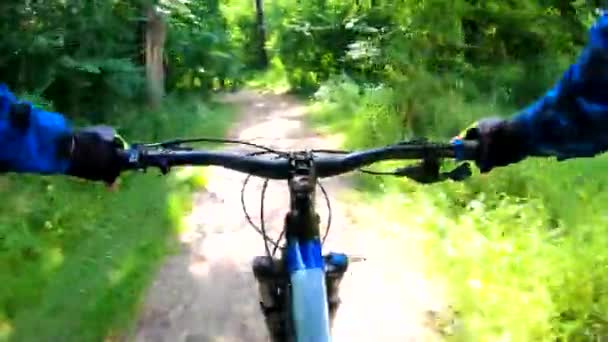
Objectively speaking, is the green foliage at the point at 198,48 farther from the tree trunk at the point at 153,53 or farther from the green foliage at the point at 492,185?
the green foliage at the point at 492,185

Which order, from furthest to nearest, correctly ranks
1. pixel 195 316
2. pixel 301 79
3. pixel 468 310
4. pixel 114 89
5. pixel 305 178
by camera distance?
pixel 301 79 < pixel 114 89 < pixel 195 316 < pixel 468 310 < pixel 305 178

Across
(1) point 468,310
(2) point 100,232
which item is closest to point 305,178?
(1) point 468,310

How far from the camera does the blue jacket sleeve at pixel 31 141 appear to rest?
94.9 inches

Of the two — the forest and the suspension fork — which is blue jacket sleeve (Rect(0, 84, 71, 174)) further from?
the forest

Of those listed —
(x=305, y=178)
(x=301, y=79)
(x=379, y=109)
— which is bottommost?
(x=305, y=178)

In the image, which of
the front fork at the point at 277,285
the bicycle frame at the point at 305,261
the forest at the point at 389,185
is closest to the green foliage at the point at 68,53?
the forest at the point at 389,185

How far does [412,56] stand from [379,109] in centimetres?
154

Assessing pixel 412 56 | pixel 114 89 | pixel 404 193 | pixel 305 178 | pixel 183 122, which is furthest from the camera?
pixel 183 122

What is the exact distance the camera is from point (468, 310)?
204 inches

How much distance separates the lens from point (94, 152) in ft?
8.21

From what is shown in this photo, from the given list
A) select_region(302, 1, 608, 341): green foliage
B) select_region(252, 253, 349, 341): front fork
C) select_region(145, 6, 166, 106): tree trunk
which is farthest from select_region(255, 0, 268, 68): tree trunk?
select_region(252, 253, 349, 341): front fork

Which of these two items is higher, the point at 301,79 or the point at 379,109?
the point at 301,79

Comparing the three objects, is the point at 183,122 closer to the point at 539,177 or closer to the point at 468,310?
the point at 539,177

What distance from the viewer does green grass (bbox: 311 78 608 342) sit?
15.5 feet
